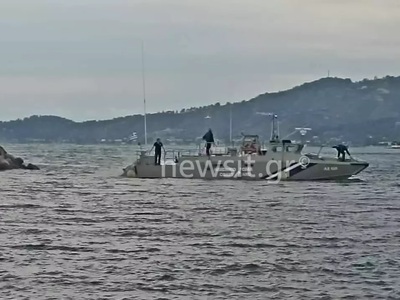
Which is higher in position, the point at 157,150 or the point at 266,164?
the point at 157,150

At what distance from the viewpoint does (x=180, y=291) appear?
57.2 feet

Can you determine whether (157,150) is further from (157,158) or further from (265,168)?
(265,168)

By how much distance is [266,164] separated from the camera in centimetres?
5181

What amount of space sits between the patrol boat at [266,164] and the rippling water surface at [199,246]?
955cm

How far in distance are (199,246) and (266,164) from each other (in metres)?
28.9

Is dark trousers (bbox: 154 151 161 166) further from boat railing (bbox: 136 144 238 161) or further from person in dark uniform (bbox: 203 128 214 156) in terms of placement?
person in dark uniform (bbox: 203 128 214 156)

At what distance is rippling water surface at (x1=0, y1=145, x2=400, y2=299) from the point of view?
17719mm

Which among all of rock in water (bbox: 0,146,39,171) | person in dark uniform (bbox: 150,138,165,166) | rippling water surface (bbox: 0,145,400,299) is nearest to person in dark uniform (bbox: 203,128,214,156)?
person in dark uniform (bbox: 150,138,165,166)

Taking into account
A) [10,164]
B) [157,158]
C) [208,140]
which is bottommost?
[10,164]

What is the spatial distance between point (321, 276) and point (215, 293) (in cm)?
290

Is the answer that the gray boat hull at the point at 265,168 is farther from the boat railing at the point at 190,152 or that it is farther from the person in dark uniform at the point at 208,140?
the person in dark uniform at the point at 208,140

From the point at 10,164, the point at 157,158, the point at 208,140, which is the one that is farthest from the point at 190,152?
the point at 10,164

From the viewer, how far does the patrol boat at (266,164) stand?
169 feet

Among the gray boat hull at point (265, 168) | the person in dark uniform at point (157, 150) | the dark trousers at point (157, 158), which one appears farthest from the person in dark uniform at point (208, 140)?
the dark trousers at point (157, 158)
